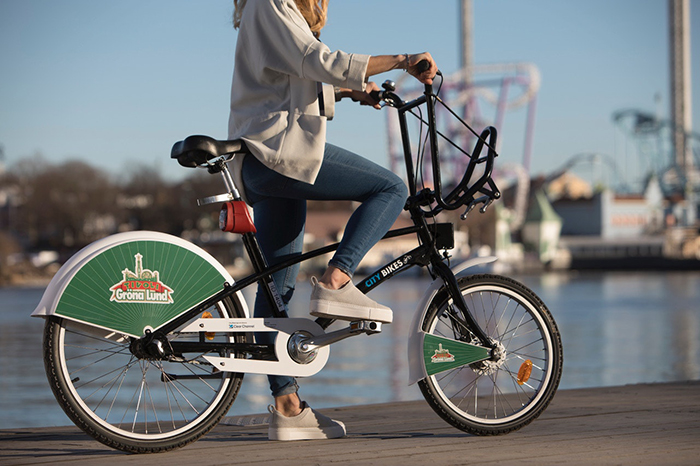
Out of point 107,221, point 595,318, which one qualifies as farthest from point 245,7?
point 107,221

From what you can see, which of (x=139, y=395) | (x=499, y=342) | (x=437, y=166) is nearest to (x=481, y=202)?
(x=437, y=166)

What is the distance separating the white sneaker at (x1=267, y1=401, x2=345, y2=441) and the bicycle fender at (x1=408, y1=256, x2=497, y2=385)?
31cm

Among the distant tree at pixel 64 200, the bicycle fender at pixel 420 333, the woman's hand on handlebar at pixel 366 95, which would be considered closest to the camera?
the bicycle fender at pixel 420 333

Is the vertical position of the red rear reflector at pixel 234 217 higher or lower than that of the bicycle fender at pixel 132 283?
higher

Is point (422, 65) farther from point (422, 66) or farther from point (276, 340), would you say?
point (276, 340)

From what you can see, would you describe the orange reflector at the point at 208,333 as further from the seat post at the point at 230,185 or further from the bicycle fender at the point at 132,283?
the seat post at the point at 230,185

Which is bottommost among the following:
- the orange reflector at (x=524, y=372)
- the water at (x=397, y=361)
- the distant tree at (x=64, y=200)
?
the water at (x=397, y=361)

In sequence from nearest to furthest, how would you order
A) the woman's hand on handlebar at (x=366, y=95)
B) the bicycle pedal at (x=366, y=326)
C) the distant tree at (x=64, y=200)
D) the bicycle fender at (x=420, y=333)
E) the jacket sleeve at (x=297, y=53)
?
the jacket sleeve at (x=297, y=53), the bicycle pedal at (x=366, y=326), the bicycle fender at (x=420, y=333), the woman's hand on handlebar at (x=366, y=95), the distant tree at (x=64, y=200)

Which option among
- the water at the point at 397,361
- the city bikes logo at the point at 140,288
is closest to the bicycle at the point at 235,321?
the city bikes logo at the point at 140,288

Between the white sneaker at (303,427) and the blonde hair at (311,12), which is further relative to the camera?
the white sneaker at (303,427)

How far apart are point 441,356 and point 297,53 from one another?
1131 millimetres

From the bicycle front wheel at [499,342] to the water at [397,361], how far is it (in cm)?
589

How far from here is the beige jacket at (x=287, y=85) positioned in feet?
9.42

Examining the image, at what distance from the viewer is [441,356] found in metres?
3.25
